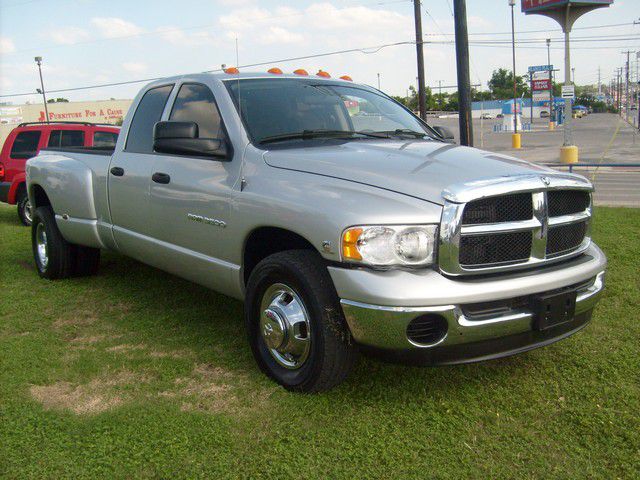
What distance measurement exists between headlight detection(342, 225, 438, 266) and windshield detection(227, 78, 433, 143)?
4.11 ft

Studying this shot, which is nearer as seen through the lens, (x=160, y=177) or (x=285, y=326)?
(x=285, y=326)

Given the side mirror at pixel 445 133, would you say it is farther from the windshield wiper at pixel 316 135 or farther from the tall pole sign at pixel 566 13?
the tall pole sign at pixel 566 13

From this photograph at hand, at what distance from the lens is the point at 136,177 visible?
16.1ft

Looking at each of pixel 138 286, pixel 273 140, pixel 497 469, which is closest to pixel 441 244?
pixel 497 469

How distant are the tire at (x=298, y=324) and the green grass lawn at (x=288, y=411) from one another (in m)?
0.14

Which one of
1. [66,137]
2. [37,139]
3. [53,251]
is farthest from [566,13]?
[53,251]

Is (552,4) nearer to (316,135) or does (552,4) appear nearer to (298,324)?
(316,135)

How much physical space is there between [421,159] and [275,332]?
1.22 metres

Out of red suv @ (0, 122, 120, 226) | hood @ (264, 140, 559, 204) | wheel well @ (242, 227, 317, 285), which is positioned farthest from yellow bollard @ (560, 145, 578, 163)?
wheel well @ (242, 227, 317, 285)

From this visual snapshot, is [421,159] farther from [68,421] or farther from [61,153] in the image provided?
[61,153]

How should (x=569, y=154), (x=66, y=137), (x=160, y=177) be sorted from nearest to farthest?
(x=160, y=177) → (x=66, y=137) → (x=569, y=154)

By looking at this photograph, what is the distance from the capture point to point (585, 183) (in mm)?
3637

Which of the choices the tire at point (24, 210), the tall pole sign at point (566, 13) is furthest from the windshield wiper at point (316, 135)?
the tall pole sign at point (566, 13)

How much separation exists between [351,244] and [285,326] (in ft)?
2.26
